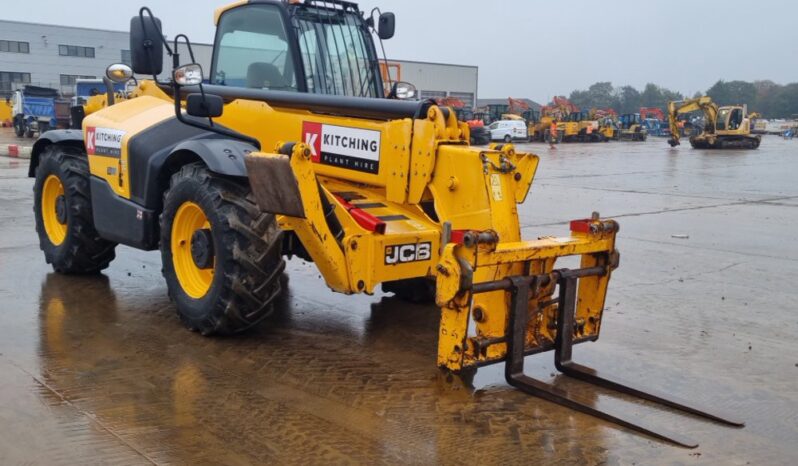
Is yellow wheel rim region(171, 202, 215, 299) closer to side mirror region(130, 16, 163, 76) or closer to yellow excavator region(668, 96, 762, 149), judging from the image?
side mirror region(130, 16, 163, 76)

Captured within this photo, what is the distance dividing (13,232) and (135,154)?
446 centimetres

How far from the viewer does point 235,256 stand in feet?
17.0

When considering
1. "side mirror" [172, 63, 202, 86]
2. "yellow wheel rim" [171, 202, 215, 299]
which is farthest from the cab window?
"yellow wheel rim" [171, 202, 215, 299]

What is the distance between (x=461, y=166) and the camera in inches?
200

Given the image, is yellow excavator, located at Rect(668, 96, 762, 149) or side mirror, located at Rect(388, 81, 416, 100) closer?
side mirror, located at Rect(388, 81, 416, 100)

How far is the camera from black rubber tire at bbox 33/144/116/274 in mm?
7184

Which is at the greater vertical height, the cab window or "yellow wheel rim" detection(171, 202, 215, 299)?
the cab window

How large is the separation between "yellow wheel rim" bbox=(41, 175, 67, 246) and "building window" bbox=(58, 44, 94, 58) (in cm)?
6379

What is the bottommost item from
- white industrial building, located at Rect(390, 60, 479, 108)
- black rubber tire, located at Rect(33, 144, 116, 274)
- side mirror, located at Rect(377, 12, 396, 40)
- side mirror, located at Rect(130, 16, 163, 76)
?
black rubber tire, located at Rect(33, 144, 116, 274)

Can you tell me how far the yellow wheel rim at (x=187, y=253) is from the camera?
5836mm

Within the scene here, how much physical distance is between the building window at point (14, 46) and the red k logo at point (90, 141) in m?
63.4

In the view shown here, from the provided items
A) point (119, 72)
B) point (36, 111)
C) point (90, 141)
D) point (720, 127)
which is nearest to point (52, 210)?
point (90, 141)

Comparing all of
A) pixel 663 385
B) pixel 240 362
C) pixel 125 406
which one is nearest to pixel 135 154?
pixel 240 362

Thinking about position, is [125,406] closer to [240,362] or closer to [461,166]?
[240,362]
